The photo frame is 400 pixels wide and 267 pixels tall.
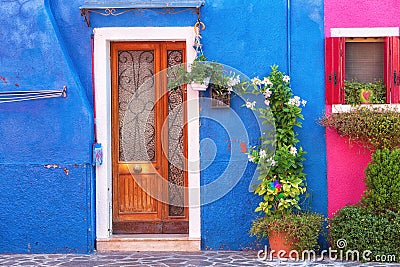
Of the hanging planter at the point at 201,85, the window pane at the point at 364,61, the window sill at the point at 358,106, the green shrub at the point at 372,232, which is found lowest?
the green shrub at the point at 372,232

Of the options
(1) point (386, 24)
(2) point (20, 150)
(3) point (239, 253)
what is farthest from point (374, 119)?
(2) point (20, 150)

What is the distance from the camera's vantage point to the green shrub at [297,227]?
7.63 meters

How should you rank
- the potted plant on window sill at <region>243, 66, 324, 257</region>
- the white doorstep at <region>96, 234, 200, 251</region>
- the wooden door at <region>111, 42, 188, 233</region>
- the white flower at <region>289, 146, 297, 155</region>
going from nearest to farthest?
the potted plant on window sill at <region>243, 66, 324, 257</region>, the white flower at <region>289, 146, 297, 155</region>, the white doorstep at <region>96, 234, 200, 251</region>, the wooden door at <region>111, 42, 188, 233</region>

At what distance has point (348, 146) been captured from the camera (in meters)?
8.23

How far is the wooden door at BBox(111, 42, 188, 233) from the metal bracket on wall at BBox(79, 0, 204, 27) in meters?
0.54

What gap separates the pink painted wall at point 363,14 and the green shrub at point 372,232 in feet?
7.59

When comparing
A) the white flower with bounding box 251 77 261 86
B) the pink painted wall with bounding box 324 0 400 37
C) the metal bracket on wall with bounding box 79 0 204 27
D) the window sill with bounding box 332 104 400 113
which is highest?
the metal bracket on wall with bounding box 79 0 204 27

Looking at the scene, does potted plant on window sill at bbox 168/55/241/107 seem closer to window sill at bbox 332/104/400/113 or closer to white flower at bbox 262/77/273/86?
white flower at bbox 262/77/273/86

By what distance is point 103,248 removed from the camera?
8.30 meters

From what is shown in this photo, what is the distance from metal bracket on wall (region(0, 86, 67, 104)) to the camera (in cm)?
812

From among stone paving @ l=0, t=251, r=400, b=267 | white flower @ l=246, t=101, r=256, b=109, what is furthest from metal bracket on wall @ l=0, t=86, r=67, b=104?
white flower @ l=246, t=101, r=256, b=109

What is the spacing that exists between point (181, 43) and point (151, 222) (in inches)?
94.2

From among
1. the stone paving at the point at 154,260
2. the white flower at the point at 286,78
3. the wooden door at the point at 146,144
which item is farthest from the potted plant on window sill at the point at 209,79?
the stone paving at the point at 154,260

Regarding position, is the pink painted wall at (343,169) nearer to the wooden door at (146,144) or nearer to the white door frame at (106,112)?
the white door frame at (106,112)
